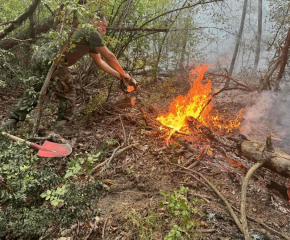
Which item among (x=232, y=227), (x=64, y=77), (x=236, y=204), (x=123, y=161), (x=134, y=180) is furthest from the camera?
(x=64, y=77)

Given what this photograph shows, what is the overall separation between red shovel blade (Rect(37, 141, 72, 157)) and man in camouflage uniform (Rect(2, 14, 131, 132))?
109 centimetres

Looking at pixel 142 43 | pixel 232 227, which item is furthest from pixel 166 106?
pixel 232 227

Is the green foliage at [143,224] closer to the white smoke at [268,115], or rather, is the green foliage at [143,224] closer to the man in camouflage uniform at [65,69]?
the man in camouflage uniform at [65,69]

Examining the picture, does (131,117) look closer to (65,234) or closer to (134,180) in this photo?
(134,180)

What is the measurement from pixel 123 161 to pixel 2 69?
411 cm

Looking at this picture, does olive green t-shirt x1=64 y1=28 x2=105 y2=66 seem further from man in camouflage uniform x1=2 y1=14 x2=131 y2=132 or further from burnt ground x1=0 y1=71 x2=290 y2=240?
burnt ground x1=0 y1=71 x2=290 y2=240

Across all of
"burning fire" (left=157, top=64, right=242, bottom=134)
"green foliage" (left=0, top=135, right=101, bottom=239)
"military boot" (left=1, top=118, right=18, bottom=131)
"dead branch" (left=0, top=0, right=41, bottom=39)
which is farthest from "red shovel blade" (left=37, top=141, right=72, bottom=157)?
"dead branch" (left=0, top=0, right=41, bottom=39)

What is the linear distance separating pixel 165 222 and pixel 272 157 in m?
1.77

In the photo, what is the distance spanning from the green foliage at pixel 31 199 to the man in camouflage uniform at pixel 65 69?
170 cm

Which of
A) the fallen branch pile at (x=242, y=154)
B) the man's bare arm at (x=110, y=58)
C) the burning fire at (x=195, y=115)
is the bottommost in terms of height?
the fallen branch pile at (x=242, y=154)

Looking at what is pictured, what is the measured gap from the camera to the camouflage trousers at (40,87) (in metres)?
3.32

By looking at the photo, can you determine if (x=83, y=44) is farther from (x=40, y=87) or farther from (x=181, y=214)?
(x=181, y=214)

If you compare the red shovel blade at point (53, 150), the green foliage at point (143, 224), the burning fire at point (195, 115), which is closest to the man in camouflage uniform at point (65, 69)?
the red shovel blade at point (53, 150)

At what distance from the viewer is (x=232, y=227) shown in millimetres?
2082
